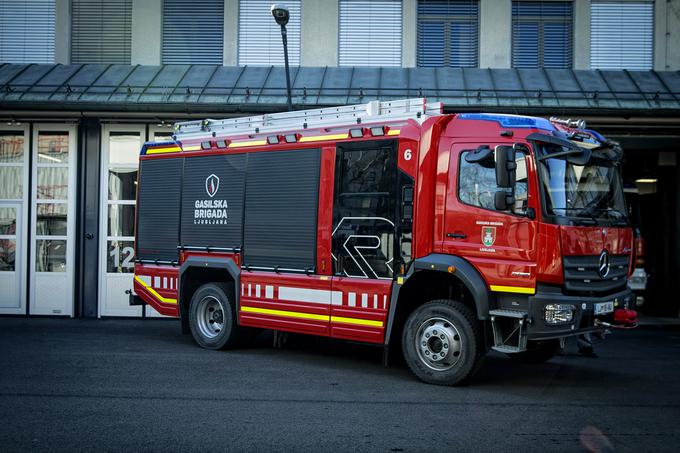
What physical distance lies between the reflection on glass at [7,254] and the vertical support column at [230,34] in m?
5.99

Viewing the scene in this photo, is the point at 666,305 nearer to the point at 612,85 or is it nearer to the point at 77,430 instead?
the point at 612,85

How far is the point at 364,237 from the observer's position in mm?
9117

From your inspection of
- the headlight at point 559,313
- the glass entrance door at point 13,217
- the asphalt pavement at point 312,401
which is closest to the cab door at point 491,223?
the headlight at point 559,313

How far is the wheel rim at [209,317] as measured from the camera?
11070 millimetres

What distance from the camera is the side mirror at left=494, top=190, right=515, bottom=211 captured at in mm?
7918

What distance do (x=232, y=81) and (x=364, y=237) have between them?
760 centimetres

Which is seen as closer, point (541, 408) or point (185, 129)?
point (541, 408)

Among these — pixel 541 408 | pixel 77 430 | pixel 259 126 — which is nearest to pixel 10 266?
pixel 259 126

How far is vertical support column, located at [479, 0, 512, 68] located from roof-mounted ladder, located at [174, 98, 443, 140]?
24.3ft

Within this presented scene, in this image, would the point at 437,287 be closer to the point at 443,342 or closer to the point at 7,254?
the point at 443,342

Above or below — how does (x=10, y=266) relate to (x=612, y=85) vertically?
below

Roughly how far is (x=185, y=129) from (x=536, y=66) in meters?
8.58

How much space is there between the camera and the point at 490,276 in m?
8.05

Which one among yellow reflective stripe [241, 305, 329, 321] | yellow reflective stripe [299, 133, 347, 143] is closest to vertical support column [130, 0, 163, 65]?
yellow reflective stripe [299, 133, 347, 143]
